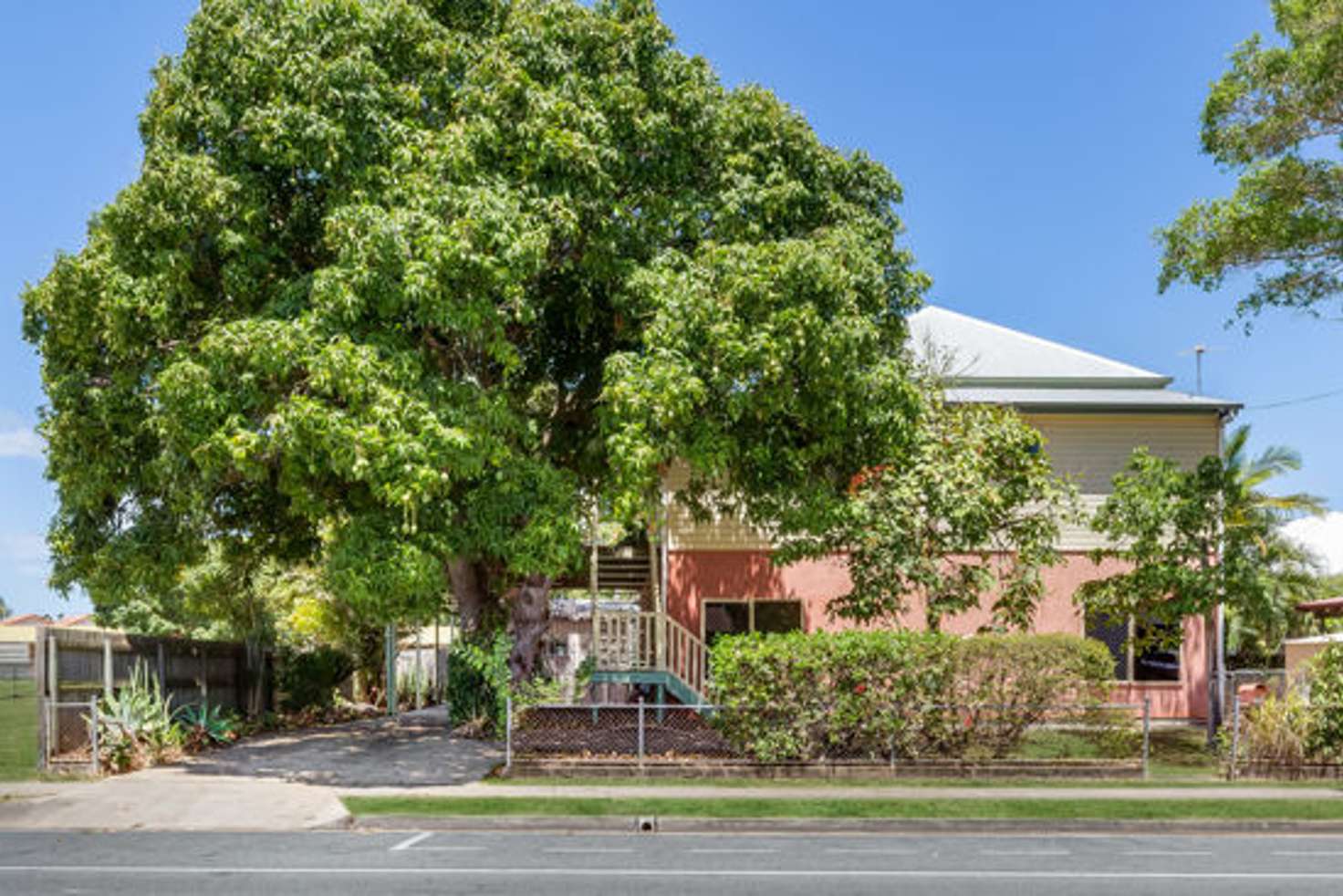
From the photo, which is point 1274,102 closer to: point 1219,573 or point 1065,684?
point 1219,573

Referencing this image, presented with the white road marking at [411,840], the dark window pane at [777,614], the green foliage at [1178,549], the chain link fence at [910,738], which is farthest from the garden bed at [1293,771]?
the white road marking at [411,840]

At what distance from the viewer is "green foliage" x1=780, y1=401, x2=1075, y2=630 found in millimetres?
19141

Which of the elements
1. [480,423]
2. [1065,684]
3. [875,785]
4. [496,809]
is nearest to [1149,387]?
[1065,684]

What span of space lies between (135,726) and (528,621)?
610cm

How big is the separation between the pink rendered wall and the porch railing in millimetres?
2815

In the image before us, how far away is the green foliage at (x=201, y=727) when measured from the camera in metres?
18.8

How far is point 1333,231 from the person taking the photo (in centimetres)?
1886

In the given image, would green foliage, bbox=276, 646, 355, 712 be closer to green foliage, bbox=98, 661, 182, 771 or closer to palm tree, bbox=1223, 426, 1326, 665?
green foliage, bbox=98, 661, 182, 771

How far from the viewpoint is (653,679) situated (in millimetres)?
20938

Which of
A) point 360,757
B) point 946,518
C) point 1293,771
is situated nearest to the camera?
point 1293,771

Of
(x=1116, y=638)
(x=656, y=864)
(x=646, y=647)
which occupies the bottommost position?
(x=656, y=864)

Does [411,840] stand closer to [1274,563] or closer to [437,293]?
[437,293]

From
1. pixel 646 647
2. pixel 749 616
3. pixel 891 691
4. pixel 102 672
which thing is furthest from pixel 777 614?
pixel 102 672

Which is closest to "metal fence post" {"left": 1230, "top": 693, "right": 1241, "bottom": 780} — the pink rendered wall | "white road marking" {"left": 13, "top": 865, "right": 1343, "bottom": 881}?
"white road marking" {"left": 13, "top": 865, "right": 1343, "bottom": 881}
